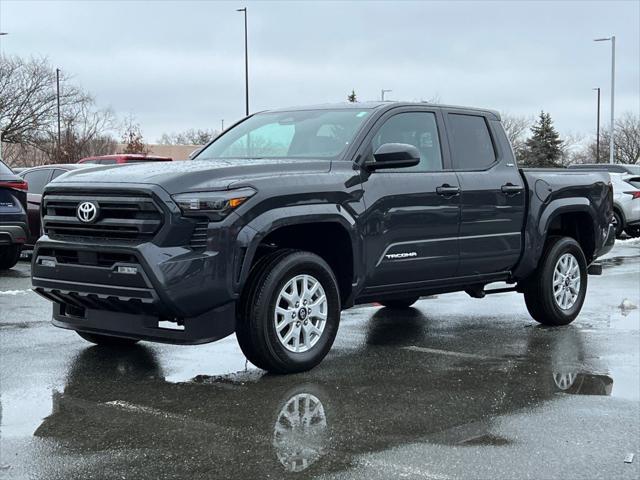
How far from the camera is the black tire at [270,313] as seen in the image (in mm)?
5816

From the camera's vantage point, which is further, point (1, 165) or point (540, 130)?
point (540, 130)

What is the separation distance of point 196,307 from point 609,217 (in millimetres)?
5204

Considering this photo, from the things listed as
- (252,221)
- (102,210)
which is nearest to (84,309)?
(102,210)

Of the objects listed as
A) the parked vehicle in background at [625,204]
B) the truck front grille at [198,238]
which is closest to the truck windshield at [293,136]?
the truck front grille at [198,238]

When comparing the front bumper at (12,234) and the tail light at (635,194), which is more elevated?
the tail light at (635,194)

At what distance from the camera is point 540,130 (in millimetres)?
62344

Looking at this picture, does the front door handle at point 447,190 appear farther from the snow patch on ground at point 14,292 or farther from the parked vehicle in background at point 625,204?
the parked vehicle in background at point 625,204

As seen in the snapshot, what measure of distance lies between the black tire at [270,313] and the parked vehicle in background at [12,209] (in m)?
6.08

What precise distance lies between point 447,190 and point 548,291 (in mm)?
1781

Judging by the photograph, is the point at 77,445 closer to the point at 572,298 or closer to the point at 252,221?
the point at 252,221

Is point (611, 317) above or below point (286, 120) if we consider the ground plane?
below

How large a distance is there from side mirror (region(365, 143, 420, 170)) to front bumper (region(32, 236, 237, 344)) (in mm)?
1561

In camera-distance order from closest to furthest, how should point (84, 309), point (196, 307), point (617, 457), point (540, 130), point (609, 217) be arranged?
point (617, 457) → point (196, 307) → point (84, 309) → point (609, 217) → point (540, 130)

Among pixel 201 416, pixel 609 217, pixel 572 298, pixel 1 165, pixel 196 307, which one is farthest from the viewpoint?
pixel 1 165
